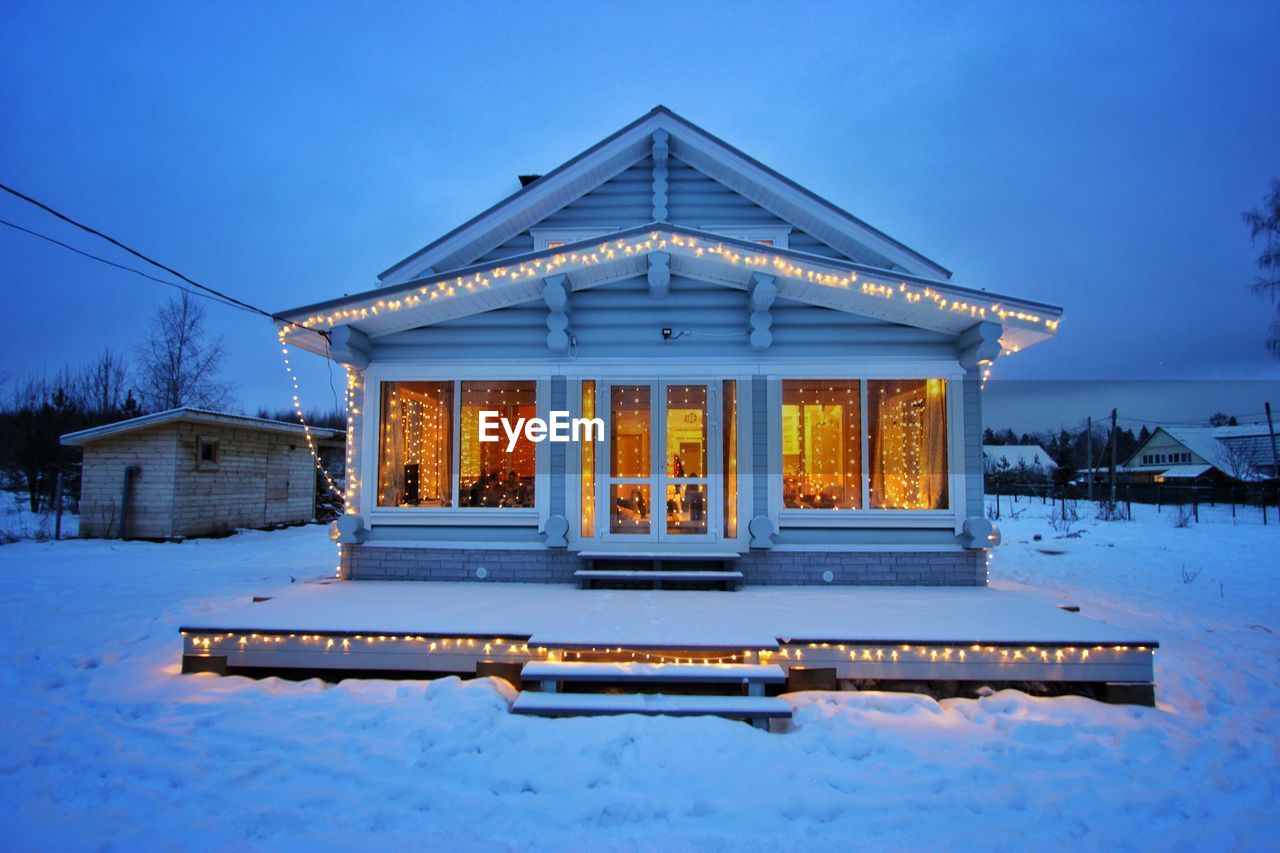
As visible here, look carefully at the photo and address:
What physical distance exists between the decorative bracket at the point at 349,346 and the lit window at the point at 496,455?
1.08 meters

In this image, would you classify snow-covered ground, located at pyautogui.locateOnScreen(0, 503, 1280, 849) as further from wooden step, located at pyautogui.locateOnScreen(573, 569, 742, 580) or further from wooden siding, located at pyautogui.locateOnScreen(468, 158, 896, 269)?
wooden siding, located at pyautogui.locateOnScreen(468, 158, 896, 269)

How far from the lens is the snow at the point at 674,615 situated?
4.17 m

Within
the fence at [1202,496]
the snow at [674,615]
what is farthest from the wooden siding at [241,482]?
the fence at [1202,496]

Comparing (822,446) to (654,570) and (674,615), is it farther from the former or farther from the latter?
(674,615)

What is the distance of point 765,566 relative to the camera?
20.0 ft

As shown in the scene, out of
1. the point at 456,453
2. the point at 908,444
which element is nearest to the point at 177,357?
the point at 456,453

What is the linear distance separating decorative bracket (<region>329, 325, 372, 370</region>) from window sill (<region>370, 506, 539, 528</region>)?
5.20 feet

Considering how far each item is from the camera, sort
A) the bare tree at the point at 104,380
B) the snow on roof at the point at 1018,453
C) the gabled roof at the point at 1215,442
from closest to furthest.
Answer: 1. the bare tree at the point at 104,380
2. the gabled roof at the point at 1215,442
3. the snow on roof at the point at 1018,453

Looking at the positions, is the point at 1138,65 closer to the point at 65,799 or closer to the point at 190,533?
the point at 65,799

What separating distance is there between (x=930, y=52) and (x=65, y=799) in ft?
77.2

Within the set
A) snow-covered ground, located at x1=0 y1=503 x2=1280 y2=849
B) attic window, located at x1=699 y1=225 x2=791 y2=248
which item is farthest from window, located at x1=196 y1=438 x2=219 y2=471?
attic window, located at x1=699 y1=225 x2=791 y2=248

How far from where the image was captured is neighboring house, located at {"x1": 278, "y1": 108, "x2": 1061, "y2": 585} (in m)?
6.04

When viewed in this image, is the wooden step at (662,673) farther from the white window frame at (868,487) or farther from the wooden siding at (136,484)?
the wooden siding at (136,484)

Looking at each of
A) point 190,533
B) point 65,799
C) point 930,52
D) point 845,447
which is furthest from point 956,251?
point 65,799
